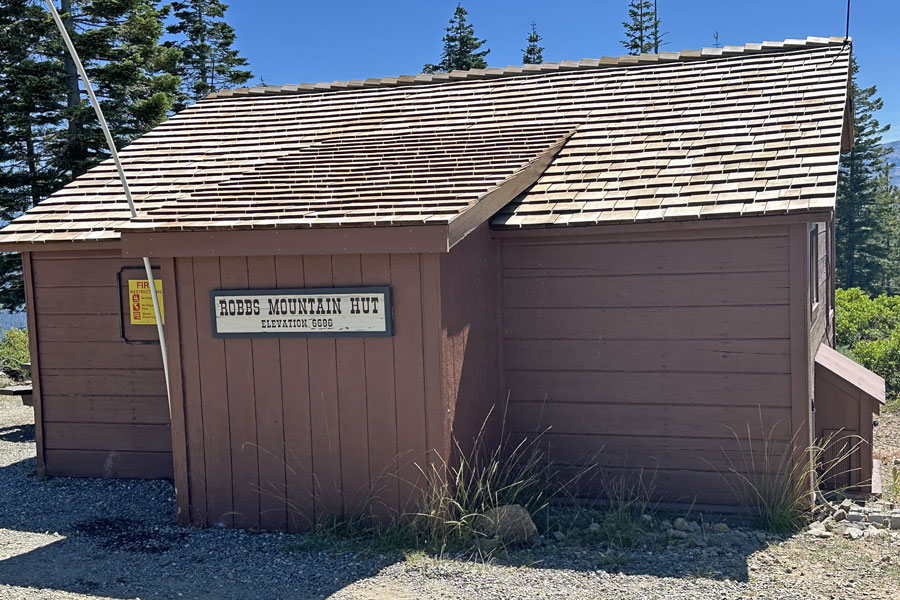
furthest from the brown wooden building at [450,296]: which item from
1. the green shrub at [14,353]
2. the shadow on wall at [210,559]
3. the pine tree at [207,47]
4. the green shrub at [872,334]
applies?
the pine tree at [207,47]

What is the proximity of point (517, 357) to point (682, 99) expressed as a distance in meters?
3.35

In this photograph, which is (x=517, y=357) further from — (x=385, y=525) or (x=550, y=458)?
(x=385, y=525)

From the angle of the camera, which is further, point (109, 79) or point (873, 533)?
point (109, 79)

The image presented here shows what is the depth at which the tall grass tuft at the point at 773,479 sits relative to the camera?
6.31 metres

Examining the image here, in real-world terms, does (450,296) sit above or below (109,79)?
below

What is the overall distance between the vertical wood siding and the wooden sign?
0.08 metres

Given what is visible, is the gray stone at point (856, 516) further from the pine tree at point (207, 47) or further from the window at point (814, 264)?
the pine tree at point (207, 47)

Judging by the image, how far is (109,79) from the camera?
18.1 m

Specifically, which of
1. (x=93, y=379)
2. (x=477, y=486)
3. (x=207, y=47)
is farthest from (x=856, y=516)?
(x=207, y=47)

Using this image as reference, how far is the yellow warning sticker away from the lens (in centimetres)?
791

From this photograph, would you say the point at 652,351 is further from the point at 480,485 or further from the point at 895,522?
the point at 895,522

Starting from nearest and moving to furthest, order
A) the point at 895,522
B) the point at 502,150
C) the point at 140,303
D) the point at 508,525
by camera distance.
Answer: the point at 508,525, the point at 895,522, the point at 502,150, the point at 140,303

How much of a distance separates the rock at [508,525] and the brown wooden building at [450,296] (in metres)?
0.60

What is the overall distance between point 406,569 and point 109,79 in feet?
52.1
